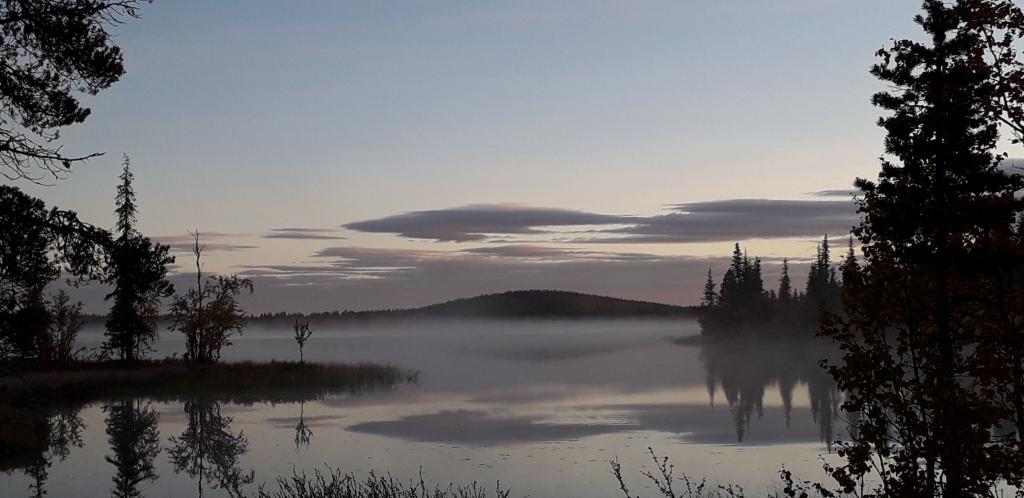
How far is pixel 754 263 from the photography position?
138 metres

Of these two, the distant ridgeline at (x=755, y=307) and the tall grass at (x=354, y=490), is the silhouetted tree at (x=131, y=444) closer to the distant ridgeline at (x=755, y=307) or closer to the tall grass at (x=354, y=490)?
the tall grass at (x=354, y=490)

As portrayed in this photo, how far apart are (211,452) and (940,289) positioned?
24.4m

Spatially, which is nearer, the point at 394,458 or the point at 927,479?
the point at 927,479

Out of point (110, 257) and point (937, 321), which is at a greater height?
point (110, 257)

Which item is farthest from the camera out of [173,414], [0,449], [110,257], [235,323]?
[235,323]

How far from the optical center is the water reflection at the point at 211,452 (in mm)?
26750

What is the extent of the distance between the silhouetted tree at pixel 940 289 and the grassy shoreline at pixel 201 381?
36.3m

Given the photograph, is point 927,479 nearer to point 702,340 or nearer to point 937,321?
point 937,321

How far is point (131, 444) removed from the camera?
3384 centimetres

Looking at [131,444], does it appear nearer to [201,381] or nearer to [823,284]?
[201,381]

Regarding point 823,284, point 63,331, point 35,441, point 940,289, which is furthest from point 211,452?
point 823,284

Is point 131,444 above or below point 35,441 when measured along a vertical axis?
below

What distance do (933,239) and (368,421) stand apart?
85.5ft

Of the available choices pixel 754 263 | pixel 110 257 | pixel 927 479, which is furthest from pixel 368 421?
pixel 754 263
